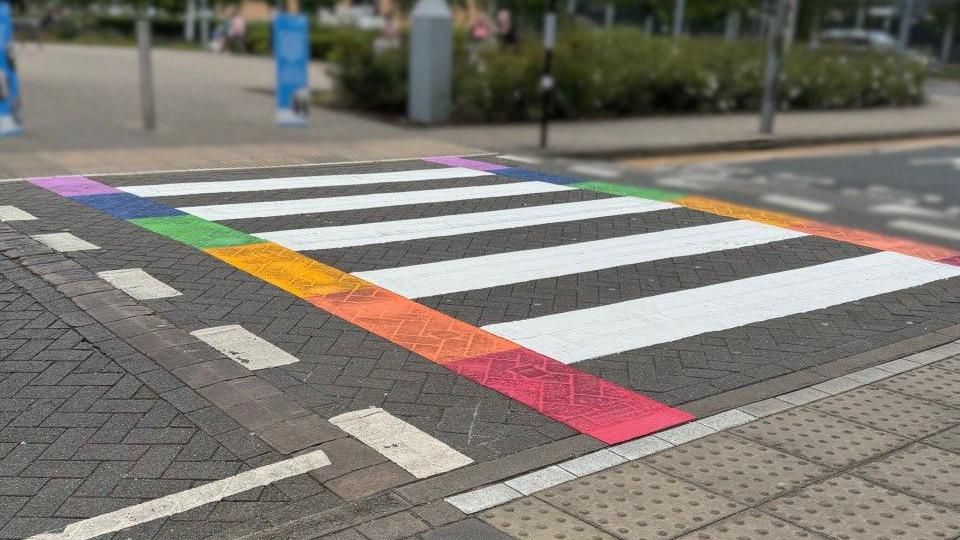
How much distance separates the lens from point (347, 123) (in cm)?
1816

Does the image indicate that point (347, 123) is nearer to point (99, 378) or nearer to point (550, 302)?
point (550, 302)

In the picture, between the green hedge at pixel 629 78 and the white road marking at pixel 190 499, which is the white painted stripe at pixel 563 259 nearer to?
the white road marking at pixel 190 499

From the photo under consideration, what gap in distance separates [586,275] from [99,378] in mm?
3887

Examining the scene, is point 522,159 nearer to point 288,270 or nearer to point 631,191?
point 631,191

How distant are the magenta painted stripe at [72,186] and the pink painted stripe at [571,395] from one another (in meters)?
5.79

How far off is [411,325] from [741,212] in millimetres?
5732

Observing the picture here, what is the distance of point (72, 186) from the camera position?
35.1 ft

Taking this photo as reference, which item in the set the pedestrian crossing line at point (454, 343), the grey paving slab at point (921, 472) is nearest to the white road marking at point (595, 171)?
the pedestrian crossing line at point (454, 343)

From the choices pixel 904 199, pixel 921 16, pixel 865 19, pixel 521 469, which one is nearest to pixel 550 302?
pixel 521 469

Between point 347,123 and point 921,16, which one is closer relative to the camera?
point 347,123

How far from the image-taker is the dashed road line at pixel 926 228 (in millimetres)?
11570

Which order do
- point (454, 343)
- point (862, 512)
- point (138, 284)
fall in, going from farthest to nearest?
point (138, 284), point (454, 343), point (862, 512)

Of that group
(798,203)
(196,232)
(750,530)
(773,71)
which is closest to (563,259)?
(196,232)

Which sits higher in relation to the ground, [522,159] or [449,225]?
[449,225]
